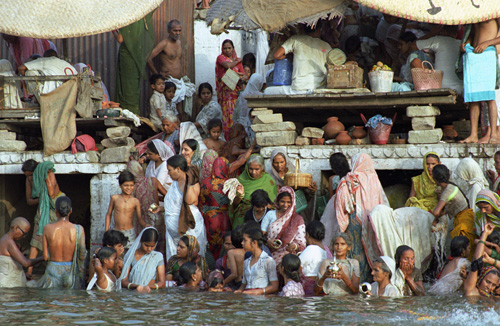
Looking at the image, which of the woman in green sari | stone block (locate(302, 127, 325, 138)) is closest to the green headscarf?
the woman in green sari

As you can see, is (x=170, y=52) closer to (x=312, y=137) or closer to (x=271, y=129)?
(x=271, y=129)

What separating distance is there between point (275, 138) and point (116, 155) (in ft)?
7.13

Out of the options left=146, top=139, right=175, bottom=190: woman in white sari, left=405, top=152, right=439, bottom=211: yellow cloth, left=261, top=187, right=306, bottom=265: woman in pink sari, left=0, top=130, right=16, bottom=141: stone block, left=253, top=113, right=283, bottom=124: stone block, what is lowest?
left=261, top=187, right=306, bottom=265: woman in pink sari

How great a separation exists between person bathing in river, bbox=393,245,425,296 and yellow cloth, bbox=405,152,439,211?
113cm

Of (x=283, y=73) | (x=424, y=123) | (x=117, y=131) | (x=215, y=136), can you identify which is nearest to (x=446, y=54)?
(x=424, y=123)

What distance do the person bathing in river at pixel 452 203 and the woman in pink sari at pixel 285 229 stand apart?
1.51 metres

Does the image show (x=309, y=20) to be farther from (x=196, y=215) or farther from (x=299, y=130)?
(x=196, y=215)

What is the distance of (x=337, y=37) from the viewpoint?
432 inches

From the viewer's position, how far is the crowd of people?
8.07 meters

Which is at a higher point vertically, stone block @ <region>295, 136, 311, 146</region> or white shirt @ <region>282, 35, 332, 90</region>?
white shirt @ <region>282, 35, 332, 90</region>

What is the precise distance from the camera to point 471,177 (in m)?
9.04

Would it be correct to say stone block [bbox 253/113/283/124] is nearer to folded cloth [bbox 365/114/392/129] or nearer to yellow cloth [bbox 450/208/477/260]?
folded cloth [bbox 365/114/392/129]

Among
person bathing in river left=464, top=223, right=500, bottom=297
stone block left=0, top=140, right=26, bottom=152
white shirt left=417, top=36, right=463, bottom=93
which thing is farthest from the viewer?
stone block left=0, top=140, right=26, bottom=152

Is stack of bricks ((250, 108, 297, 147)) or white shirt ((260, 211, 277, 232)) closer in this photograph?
white shirt ((260, 211, 277, 232))
